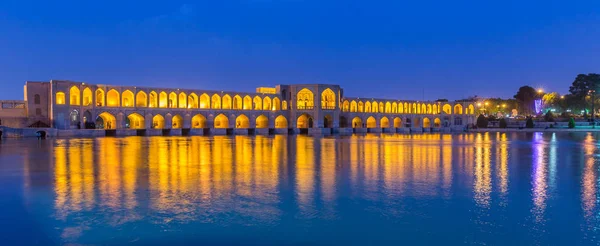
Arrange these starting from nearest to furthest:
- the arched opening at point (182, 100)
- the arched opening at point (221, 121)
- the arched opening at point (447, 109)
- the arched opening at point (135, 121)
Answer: the arched opening at point (135, 121)
the arched opening at point (182, 100)
the arched opening at point (221, 121)
the arched opening at point (447, 109)

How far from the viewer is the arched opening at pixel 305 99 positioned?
48.8 meters

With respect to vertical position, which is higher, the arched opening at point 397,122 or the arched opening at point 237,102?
the arched opening at point 237,102

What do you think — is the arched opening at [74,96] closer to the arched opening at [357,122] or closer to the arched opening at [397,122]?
the arched opening at [357,122]

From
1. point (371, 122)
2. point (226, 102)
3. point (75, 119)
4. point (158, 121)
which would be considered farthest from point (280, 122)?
point (75, 119)

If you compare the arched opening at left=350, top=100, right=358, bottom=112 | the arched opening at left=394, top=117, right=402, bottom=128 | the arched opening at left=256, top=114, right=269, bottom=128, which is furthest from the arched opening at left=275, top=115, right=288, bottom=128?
the arched opening at left=394, top=117, right=402, bottom=128

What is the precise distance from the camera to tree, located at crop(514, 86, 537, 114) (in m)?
81.8

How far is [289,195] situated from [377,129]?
42.1 meters

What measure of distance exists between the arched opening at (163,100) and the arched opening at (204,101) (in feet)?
12.2

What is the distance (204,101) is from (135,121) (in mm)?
6994

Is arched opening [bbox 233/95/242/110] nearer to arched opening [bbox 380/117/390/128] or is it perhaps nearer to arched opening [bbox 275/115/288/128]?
arched opening [bbox 275/115/288/128]

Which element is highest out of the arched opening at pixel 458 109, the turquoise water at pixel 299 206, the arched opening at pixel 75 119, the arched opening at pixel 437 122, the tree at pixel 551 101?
the tree at pixel 551 101

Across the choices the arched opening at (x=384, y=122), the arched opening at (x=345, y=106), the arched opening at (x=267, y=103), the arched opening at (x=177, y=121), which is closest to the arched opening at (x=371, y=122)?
the arched opening at (x=384, y=122)

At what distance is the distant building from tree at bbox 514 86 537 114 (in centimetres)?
3380

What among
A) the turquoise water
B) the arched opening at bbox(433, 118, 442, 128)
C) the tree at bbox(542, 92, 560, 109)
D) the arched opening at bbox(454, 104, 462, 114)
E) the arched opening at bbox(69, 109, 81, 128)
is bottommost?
the turquoise water
